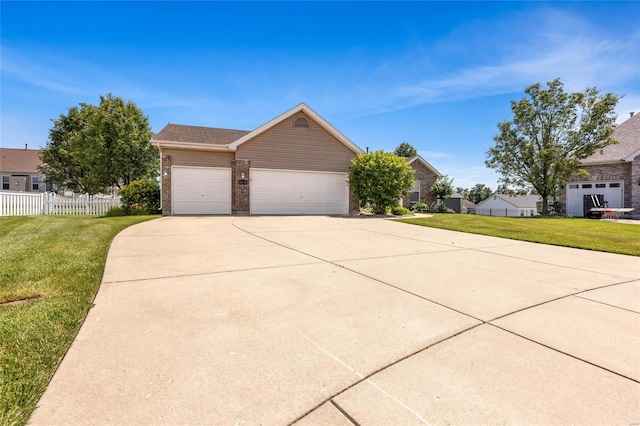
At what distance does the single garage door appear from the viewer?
50.7 ft

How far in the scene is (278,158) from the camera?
15.6 metres

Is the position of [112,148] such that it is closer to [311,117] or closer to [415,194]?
[311,117]

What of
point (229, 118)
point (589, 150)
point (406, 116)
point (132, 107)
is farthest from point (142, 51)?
point (589, 150)

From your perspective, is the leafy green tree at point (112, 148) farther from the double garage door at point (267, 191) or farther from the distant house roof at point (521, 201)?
the distant house roof at point (521, 201)

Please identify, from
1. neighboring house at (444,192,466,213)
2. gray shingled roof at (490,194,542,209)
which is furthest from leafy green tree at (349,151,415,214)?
gray shingled roof at (490,194,542,209)

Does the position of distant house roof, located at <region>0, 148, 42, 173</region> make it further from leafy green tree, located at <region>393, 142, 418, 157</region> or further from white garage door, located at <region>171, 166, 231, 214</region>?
leafy green tree, located at <region>393, 142, 418, 157</region>

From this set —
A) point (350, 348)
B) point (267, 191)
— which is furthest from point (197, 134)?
point (350, 348)

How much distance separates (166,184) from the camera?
46.3 ft

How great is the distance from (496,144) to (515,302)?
21673 mm

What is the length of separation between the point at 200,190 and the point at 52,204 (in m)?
7.25

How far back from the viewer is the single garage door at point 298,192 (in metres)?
15.4

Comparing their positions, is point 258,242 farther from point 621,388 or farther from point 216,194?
point 216,194

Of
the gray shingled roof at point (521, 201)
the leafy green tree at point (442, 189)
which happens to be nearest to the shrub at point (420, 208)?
the leafy green tree at point (442, 189)

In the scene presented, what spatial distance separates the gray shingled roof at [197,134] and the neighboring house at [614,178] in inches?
902
